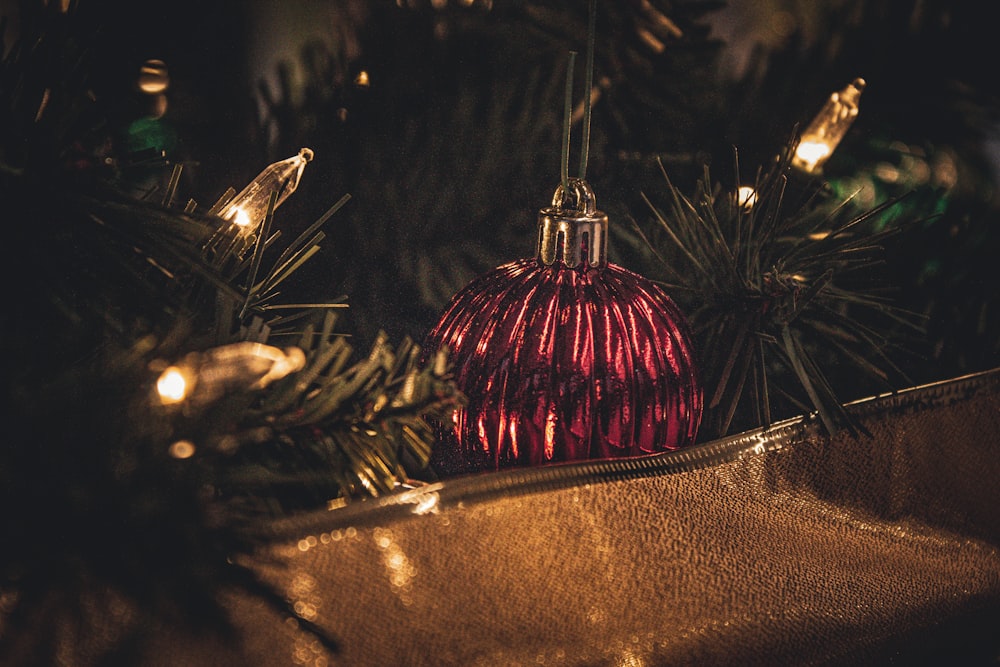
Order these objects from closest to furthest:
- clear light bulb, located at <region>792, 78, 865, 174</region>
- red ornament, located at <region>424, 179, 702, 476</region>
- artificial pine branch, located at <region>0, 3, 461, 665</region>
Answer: artificial pine branch, located at <region>0, 3, 461, 665</region>, red ornament, located at <region>424, 179, 702, 476</region>, clear light bulb, located at <region>792, 78, 865, 174</region>

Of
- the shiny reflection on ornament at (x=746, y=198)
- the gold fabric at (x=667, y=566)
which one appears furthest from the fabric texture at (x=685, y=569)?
the shiny reflection on ornament at (x=746, y=198)

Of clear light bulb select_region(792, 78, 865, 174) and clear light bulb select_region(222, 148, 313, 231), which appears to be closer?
clear light bulb select_region(222, 148, 313, 231)

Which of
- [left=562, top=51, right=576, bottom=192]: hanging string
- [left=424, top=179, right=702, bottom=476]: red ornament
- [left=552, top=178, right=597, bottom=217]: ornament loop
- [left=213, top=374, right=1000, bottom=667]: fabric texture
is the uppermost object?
[left=562, top=51, right=576, bottom=192]: hanging string

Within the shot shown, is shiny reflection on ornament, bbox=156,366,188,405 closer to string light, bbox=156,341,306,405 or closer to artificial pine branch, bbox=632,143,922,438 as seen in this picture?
string light, bbox=156,341,306,405

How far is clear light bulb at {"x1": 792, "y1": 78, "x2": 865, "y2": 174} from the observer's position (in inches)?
18.4

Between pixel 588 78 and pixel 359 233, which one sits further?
pixel 359 233

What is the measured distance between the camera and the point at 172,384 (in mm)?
232

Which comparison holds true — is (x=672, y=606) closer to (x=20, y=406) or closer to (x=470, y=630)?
(x=470, y=630)

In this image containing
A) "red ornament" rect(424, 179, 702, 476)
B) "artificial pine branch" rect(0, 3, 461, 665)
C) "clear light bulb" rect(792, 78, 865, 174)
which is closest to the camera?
"artificial pine branch" rect(0, 3, 461, 665)

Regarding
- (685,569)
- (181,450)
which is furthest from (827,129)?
(181,450)

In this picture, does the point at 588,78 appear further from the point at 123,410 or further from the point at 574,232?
the point at 123,410

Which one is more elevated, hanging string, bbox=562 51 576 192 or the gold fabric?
hanging string, bbox=562 51 576 192

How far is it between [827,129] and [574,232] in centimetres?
20

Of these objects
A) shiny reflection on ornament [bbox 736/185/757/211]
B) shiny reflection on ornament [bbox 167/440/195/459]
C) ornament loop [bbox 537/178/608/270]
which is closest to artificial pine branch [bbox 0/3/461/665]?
shiny reflection on ornament [bbox 167/440/195/459]
